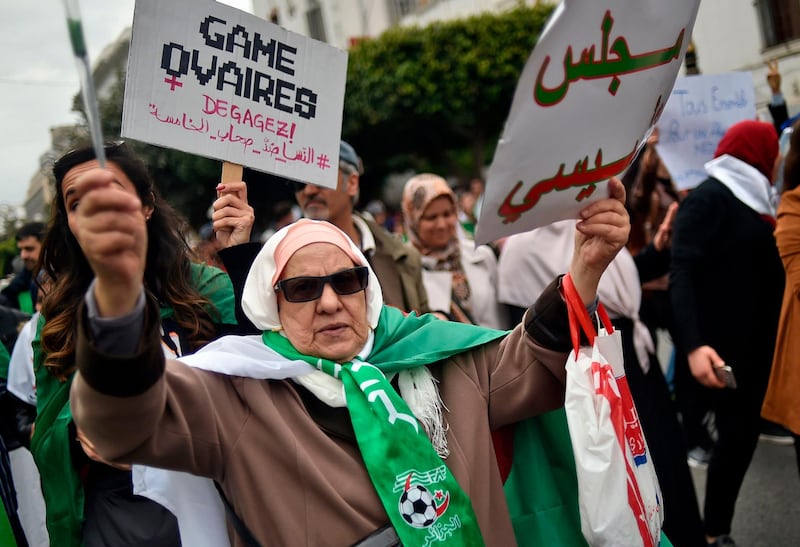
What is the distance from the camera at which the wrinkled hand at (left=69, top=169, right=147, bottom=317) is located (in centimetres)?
147

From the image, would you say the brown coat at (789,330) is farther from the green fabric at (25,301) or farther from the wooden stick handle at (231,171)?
the green fabric at (25,301)

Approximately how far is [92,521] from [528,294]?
81.7 inches

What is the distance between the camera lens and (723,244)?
3791 mm

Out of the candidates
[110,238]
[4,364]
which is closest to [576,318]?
[110,238]

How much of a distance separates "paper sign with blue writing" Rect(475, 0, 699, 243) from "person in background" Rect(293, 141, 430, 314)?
175 cm

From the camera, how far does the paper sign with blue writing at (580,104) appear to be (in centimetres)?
170

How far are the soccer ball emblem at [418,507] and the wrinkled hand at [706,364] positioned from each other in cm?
202

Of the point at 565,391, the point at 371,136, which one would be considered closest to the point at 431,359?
the point at 565,391

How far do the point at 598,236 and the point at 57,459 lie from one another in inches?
69.9

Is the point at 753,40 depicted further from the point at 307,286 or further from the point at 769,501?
the point at 307,286

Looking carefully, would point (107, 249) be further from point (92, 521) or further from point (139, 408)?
point (92, 521)

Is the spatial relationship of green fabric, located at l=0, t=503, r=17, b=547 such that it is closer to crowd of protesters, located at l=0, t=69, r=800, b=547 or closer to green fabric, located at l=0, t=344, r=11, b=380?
crowd of protesters, located at l=0, t=69, r=800, b=547

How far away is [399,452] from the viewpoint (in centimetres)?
199

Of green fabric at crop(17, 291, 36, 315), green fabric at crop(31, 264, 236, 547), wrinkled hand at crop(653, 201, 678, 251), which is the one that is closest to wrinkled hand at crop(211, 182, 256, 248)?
green fabric at crop(31, 264, 236, 547)
